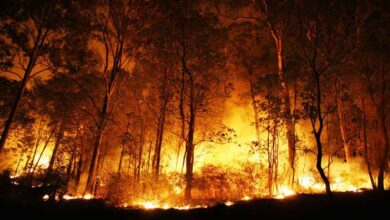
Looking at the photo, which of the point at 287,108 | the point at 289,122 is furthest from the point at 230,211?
the point at 287,108

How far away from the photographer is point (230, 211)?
Answer: 753 cm

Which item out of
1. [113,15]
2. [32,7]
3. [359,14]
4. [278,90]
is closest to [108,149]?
[113,15]

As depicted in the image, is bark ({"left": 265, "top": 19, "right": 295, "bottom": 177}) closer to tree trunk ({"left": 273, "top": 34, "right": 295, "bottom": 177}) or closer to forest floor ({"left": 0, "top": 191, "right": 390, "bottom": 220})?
tree trunk ({"left": 273, "top": 34, "right": 295, "bottom": 177})

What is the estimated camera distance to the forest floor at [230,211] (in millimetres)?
7129

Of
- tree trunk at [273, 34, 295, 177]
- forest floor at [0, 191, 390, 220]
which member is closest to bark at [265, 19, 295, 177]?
tree trunk at [273, 34, 295, 177]

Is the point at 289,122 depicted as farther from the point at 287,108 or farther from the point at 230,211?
the point at 230,211

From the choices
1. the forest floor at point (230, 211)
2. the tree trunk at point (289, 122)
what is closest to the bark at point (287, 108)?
the tree trunk at point (289, 122)

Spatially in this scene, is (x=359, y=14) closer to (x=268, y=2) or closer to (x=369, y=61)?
(x=369, y=61)

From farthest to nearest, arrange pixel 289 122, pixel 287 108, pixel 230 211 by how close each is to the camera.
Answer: pixel 287 108 → pixel 289 122 → pixel 230 211

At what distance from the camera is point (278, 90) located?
13.3 m

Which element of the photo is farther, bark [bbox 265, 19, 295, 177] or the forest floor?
bark [bbox 265, 19, 295, 177]

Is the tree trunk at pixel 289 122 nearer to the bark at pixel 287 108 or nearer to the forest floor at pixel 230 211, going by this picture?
the bark at pixel 287 108

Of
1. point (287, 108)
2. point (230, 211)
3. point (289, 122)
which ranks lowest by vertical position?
point (230, 211)

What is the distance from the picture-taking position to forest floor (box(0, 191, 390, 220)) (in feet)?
23.4
